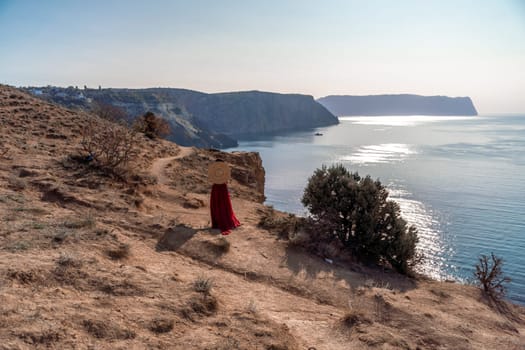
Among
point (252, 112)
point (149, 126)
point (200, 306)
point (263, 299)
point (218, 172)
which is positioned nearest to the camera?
point (200, 306)

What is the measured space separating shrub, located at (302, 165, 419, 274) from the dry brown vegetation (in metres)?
0.82

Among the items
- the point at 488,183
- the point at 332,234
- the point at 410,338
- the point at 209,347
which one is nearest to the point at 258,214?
the point at 332,234

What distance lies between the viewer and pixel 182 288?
5.83 metres

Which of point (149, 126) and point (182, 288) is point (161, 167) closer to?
point (149, 126)

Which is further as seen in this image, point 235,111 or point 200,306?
point 235,111

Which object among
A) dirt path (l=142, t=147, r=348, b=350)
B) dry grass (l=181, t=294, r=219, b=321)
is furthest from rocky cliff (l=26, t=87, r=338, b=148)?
dry grass (l=181, t=294, r=219, b=321)

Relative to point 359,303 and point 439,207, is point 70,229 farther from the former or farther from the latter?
point 439,207

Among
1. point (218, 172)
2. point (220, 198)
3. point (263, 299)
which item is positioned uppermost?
point (218, 172)

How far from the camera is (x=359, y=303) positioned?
7.06m

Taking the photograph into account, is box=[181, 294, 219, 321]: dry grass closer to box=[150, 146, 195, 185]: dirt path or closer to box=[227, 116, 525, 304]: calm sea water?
box=[150, 146, 195, 185]: dirt path

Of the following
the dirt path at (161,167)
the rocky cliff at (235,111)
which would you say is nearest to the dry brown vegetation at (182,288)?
the dirt path at (161,167)

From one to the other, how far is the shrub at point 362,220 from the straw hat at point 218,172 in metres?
3.22

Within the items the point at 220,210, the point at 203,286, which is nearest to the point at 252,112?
the point at 220,210

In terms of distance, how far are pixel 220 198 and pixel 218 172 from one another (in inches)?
30.4
